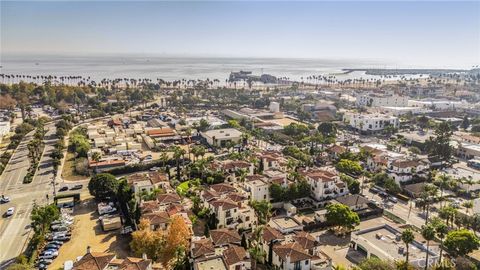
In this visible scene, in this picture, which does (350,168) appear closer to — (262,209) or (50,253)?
(262,209)

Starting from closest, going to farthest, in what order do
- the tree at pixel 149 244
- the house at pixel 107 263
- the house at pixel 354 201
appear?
the house at pixel 107 263
the tree at pixel 149 244
the house at pixel 354 201

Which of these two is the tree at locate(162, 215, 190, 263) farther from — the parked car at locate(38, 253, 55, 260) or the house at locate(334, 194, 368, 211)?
the house at locate(334, 194, 368, 211)

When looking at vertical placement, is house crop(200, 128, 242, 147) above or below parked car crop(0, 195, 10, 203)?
above

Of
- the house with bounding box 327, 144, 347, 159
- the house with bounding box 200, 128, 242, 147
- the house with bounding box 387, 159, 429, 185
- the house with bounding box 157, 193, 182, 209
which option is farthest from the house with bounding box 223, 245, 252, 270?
the house with bounding box 200, 128, 242, 147

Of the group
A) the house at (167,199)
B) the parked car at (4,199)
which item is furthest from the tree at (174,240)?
the parked car at (4,199)

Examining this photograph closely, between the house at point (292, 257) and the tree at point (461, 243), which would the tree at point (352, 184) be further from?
the house at point (292, 257)

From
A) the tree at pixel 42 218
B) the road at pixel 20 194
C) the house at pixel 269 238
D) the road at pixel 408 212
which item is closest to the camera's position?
the house at pixel 269 238
